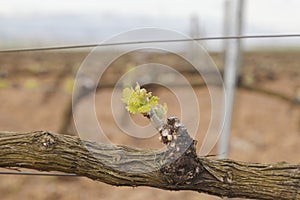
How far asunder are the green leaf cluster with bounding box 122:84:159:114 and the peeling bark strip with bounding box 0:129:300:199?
0.31 ft

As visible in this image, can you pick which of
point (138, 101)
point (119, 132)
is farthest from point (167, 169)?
point (119, 132)

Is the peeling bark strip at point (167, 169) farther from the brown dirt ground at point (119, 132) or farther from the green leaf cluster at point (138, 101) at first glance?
the brown dirt ground at point (119, 132)

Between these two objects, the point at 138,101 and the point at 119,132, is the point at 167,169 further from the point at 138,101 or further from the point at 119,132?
the point at 119,132

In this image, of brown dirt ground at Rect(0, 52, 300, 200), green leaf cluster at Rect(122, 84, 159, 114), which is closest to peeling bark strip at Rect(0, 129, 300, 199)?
green leaf cluster at Rect(122, 84, 159, 114)

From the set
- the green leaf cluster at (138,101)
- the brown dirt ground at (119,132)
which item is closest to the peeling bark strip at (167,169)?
the green leaf cluster at (138,101)

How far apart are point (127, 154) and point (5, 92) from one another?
664cm

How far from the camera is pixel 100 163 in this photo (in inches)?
42.4

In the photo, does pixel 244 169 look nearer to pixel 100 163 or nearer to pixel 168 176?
pixel 168 176

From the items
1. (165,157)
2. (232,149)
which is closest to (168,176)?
(165,157)

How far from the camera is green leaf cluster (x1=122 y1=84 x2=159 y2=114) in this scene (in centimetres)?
104

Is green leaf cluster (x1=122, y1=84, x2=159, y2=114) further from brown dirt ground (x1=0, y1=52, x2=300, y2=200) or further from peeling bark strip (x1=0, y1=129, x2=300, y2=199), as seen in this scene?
brown dirt ground (x1=0, y1=52, x2=300, y2=200)

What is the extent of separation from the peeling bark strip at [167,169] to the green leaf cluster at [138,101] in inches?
3.8

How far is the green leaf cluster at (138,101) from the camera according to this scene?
1.04m

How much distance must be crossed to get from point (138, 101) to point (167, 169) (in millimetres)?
157
